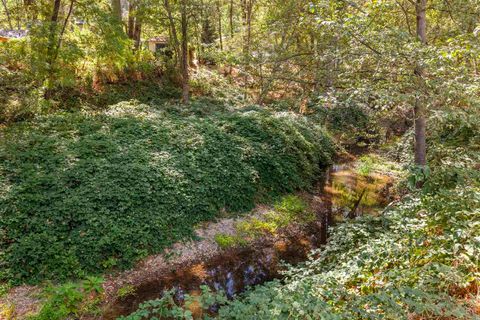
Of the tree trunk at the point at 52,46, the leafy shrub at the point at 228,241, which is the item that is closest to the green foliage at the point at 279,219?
the leafy shrub at the point at 228,241

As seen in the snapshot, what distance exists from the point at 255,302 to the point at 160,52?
15130 millimetres

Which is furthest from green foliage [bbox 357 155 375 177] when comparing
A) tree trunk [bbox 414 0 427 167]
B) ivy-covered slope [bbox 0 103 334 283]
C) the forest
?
tree trunk [bbox 414 0 427 167]

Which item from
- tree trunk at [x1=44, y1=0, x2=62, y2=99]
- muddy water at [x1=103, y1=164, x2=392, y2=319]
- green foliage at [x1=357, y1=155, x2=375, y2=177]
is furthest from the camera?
green foliage at [x1=357, y1=155, x2=375, y2=177]

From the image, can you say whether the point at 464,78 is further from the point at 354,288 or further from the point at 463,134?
the point at 463,134

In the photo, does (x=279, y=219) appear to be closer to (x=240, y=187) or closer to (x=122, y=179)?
(x=240, y=187)

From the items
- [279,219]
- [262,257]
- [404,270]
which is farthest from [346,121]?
[404,270]

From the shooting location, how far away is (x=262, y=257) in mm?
7273

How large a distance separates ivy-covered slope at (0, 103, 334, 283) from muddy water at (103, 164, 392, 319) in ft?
2.54

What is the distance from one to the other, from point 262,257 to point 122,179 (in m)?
3.71

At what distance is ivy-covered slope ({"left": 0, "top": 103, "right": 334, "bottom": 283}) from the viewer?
5.84 m

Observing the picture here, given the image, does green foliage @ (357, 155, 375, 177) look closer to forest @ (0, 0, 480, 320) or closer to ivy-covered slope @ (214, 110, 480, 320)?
forest @ (0, 0, 480, 320)

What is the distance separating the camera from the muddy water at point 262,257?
235 inches

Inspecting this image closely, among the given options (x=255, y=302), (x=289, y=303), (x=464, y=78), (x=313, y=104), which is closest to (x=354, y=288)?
(x=289, y=303)

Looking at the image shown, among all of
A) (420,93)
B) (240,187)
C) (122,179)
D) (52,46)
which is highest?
(52,46)
